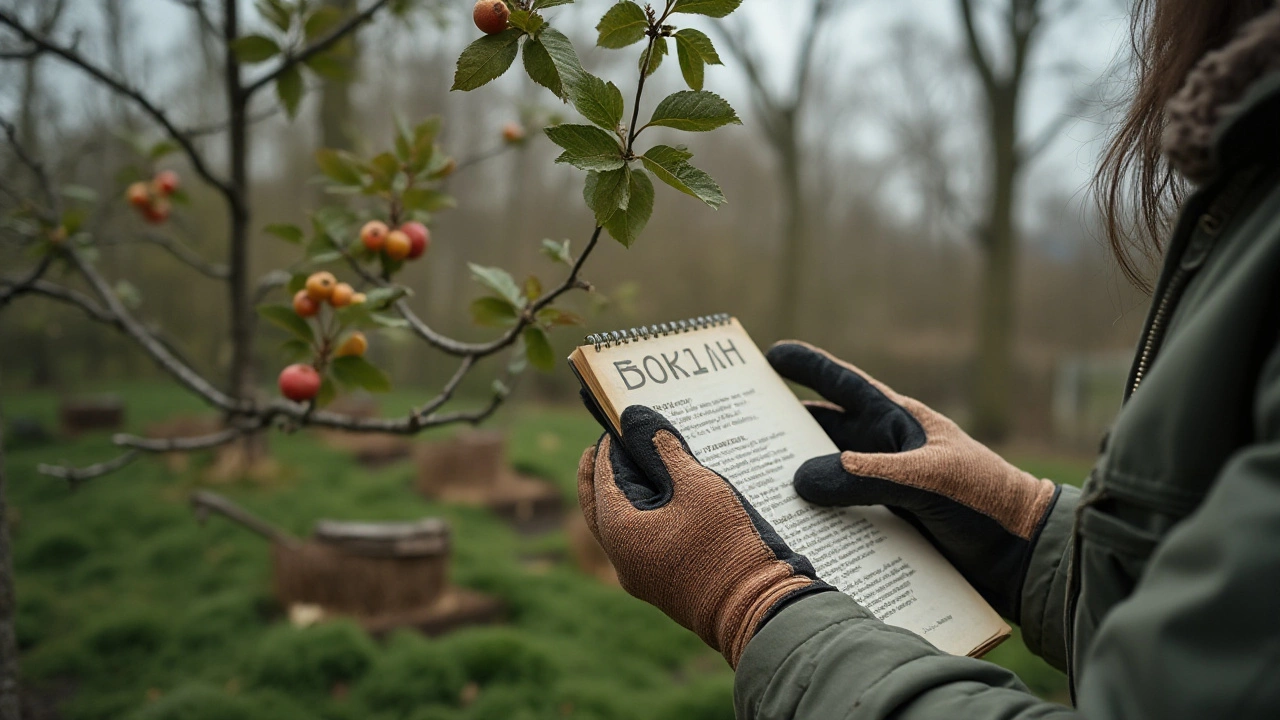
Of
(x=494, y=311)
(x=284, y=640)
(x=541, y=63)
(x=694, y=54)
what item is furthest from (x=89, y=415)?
(x=694, y=54)

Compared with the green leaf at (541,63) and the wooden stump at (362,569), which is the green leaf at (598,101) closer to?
the green leaf at (541,63)

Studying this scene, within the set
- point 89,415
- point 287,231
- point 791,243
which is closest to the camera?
point 287,231

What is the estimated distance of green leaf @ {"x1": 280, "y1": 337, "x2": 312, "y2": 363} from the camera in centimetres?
148

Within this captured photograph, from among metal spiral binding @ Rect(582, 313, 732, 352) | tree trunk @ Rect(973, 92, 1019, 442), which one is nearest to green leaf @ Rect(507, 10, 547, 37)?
metal spiral binding @ Rect(582, 313, 732, 352)

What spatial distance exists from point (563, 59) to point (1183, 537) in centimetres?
79

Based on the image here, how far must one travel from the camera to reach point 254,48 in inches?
66.8

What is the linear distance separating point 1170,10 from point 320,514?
4685mm

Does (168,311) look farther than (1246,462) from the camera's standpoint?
Yes

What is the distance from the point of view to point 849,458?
3.71ft

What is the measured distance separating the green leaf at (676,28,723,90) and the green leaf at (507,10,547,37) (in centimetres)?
17

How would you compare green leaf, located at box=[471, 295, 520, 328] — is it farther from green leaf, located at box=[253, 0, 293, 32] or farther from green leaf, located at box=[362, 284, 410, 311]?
green leaf, located at box=[253, 0, 293, 32]

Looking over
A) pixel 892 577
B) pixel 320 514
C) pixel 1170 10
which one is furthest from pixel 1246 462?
pixel 320 514

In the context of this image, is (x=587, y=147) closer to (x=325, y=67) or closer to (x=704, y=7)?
(x=704, y=7)

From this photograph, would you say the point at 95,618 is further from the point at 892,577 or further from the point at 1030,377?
the point at 1030,377
